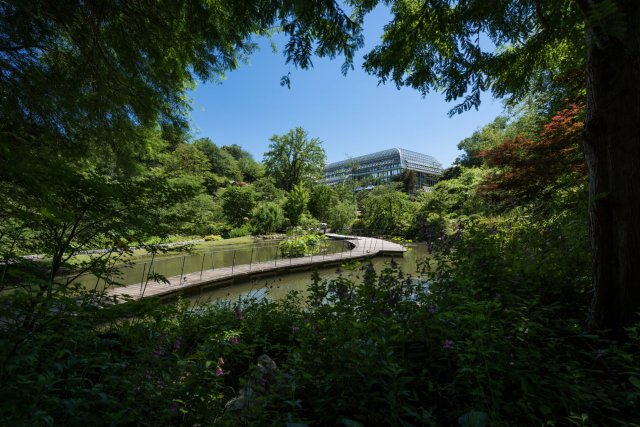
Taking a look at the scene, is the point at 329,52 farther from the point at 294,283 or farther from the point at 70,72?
the point at 294,283

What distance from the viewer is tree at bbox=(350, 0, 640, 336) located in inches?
70.2

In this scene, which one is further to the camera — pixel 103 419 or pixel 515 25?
pixel 515 25

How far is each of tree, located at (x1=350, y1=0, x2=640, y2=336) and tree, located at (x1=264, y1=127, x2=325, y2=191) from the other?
30854 mm

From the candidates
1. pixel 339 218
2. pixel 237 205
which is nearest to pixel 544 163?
pixel 237 205

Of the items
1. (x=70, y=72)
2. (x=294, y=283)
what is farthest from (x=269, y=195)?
(x=70, y=72)

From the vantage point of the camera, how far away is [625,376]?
1413 millimetres

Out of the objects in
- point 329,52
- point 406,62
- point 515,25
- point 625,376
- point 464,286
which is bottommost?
point 625,376

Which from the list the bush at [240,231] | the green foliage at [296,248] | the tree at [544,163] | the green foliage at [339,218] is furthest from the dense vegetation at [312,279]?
the green foliage at [339,218]

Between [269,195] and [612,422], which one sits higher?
[269,195]

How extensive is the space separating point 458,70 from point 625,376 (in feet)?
9.22

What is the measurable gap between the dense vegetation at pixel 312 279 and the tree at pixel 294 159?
1194 inches

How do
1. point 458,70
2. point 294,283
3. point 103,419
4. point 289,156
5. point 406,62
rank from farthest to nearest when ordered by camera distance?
point 289,156, point 294,283, point 406,62, point 458,70, point 103,419

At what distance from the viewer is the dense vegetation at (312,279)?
48.4 inches

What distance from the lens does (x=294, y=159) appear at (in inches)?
1341
